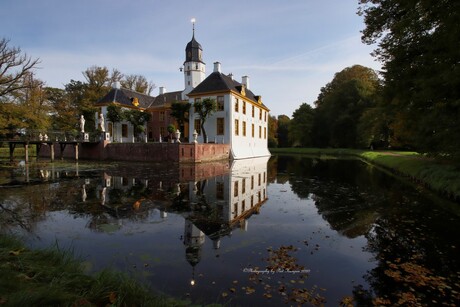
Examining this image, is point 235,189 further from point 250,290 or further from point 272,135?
point 272,135

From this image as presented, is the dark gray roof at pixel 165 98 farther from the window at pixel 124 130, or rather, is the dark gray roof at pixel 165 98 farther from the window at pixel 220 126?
the window at pixel 220 126

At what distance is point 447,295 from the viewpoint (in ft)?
12.0

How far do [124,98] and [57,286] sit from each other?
36.4 meters

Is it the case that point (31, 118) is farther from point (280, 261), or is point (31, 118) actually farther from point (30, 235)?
point (280, 261)

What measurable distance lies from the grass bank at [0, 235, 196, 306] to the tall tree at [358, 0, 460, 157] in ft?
35.1

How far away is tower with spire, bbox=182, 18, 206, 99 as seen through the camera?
3788 centimetres

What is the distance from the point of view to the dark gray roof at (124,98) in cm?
3461

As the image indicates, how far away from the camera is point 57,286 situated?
2795 millimetres

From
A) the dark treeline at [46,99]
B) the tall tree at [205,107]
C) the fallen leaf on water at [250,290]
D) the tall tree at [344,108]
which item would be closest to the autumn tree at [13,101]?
the dark treeline at [46,99]

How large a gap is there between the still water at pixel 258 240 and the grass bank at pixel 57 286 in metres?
0.58

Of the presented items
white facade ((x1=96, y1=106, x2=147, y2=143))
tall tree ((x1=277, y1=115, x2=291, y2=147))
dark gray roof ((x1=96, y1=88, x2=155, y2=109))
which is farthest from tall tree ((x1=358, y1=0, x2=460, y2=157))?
tall tree ((x1=277, y1=115, x2=291, y2=147))

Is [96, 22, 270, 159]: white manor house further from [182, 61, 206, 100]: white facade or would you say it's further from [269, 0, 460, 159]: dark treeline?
[269, 0, 460, 159]: dark treeline

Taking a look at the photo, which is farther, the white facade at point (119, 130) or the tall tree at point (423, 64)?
the white facade at point (119, 130)

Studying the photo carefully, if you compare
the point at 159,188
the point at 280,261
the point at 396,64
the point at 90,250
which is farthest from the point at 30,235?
the point at 396,64
